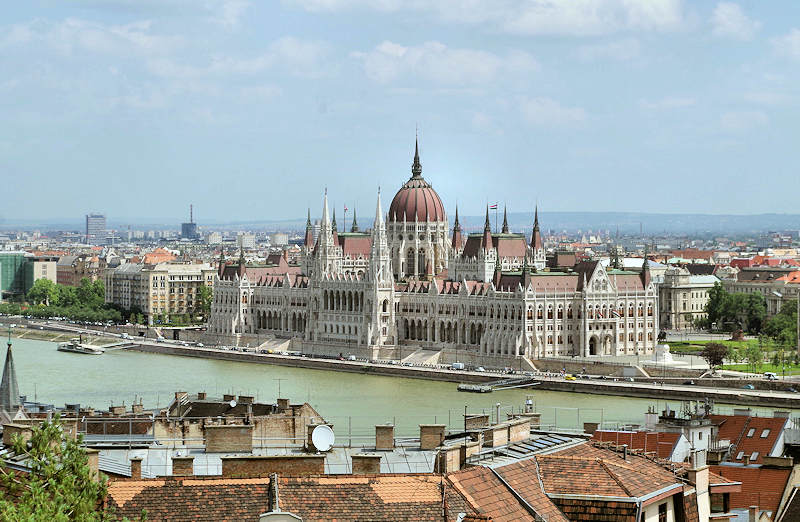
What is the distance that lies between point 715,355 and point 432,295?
1686 cm

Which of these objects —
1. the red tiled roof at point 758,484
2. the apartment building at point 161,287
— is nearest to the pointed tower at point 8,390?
the red tiled roof at point 758,484

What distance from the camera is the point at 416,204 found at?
89.5 metres

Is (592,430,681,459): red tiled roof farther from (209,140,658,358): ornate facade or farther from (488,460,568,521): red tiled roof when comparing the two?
(209,140,658,358): ornate facade

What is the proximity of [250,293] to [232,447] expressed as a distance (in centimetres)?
7643

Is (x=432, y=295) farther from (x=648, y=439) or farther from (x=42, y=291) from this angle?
(x=42, y=291)

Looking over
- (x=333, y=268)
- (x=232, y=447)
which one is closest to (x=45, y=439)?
(x=232, y=447)

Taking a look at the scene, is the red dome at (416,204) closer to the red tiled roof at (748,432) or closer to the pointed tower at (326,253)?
the pointed tower at (326,253)

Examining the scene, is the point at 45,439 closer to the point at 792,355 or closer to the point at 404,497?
the point at 404,497

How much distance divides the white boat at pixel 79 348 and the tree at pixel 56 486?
74.6 meters

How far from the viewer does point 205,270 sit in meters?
114

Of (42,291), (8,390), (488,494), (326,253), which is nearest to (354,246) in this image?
(326,253)

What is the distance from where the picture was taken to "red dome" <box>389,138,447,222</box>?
293 ft

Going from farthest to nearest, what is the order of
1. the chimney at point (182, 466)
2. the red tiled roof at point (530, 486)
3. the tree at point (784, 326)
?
the tree at point (784, 326) → the chimney at point (182, 466) → the red tiled roof at point (530, 486)

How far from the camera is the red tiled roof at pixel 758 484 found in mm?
19484
